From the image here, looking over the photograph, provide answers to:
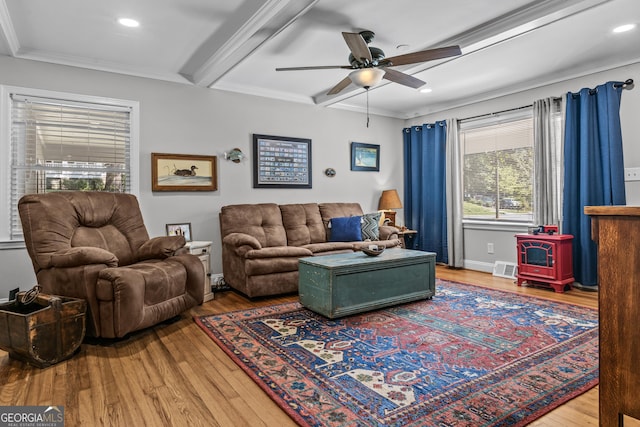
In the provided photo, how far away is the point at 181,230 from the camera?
4391mm

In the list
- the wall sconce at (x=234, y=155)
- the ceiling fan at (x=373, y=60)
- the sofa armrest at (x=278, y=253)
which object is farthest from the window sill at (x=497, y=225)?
the wall sconce at (x=234, y=155)

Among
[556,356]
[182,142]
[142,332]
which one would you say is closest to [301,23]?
[182,142]

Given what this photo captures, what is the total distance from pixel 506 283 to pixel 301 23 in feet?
12.3

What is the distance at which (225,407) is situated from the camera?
1.84 meters

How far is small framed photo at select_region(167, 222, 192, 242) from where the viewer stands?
4.31 m

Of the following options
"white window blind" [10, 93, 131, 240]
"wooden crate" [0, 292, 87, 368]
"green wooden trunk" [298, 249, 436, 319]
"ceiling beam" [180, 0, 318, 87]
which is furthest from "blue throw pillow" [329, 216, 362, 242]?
"wooden crate" [0, 292, 87, 368]

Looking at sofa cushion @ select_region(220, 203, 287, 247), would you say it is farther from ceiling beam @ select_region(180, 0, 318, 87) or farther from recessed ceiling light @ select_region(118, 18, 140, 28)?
recessed ceiling light @ select_region(118, 18, 140, 28)

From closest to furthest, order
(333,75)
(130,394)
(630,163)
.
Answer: (130,394)
(630,163)
(333,75)

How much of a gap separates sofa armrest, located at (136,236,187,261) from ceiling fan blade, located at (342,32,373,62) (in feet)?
7.25

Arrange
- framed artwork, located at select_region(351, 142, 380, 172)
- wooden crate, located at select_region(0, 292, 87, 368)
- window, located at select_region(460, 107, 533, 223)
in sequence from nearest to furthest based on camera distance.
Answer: wooden crate, located at select_region(0, 292, 87, 368) → window, located at select_region(460, 107, 533, 223) → framed artwork, located at select_region(351, 142, 380, 172)

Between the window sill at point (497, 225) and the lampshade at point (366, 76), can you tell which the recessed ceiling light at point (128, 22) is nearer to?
the lampshade at point (366, 76)

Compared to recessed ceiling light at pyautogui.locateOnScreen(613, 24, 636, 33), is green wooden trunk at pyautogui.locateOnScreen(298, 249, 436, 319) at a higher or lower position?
lower

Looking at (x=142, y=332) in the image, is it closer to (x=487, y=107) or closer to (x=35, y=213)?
(x=35, y=213)

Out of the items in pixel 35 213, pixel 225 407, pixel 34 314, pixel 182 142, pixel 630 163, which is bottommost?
pixel 225 407
